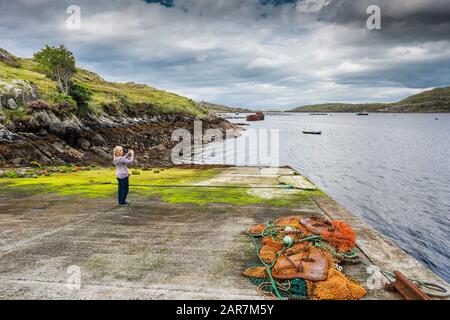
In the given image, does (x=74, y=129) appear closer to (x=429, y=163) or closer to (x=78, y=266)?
(x=78, y=266)

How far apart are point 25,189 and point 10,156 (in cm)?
1101

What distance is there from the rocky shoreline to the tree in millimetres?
10612

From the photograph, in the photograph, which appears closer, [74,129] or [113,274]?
[113,274]

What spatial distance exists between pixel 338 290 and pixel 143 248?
3.85 m

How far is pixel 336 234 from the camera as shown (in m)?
6.48

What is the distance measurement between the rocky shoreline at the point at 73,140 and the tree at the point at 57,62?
10.6m

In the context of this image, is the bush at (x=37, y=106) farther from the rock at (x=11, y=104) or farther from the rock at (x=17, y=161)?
the rock at (x=17, y=161)

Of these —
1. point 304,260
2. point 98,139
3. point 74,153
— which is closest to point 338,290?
point 304,260

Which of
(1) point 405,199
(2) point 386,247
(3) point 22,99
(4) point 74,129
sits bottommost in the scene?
(1) point 405,199

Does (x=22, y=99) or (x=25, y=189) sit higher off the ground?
(x=22, y=99)

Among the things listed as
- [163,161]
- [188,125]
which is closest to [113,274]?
[163,161]

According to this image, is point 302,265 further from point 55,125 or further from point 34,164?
point 55,125

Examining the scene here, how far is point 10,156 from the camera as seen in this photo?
843 inches

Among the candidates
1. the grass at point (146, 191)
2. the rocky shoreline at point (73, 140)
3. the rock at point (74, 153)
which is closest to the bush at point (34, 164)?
the rocky shoreline at point (73, 140)
